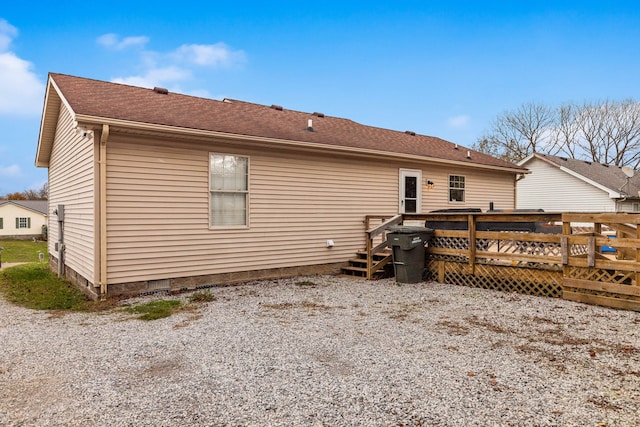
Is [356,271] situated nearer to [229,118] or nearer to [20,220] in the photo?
[229,118]

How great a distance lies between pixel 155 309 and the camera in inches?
223

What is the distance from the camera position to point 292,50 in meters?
19.0

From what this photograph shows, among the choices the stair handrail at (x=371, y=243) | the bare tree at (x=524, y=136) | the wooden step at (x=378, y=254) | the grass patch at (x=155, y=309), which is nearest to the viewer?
the grass patch at (x=155, y=309)

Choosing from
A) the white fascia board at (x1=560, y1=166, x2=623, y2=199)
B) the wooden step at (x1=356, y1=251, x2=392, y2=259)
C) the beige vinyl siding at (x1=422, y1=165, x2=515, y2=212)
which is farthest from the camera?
the white fascia board at (x1=560, y1=166, x2=623, y2=199)

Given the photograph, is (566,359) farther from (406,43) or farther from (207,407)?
(406,43)

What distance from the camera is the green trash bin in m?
7.60

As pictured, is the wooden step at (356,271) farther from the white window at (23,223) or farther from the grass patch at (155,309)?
the white window at (23,223)

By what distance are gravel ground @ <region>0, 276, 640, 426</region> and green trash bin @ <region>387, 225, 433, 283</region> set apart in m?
1.73

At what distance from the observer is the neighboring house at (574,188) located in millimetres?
20312

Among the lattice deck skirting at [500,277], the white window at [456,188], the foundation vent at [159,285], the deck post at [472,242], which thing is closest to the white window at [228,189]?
the foundation vent at [159,285]

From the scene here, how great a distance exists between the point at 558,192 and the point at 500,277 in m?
17.8

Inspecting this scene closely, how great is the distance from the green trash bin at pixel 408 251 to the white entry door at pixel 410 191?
240 cm

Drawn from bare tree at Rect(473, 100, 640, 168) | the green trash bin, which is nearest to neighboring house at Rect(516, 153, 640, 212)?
bare tree at Rect(473, 100, 640, 168)

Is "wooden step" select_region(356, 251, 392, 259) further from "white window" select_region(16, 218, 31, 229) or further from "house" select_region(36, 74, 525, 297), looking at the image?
"white window" select_region(16, 218, 31, 229)
